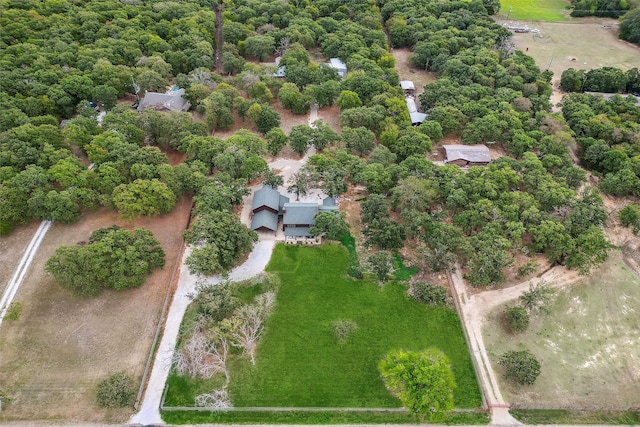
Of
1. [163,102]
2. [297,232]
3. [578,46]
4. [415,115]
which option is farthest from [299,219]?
[578,46]

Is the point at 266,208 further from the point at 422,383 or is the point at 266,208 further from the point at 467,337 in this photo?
the point at 422,383

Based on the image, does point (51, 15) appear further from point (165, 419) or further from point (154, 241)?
point (165, 419)

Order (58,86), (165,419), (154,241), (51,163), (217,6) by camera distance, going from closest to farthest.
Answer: (165,419) < (154,241) < (51,163) < (58,86) < (217,6)

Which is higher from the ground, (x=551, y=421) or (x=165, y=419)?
(x=551, y=421)

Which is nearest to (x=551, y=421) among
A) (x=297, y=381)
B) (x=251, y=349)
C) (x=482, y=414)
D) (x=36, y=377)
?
(x=482, y=414)

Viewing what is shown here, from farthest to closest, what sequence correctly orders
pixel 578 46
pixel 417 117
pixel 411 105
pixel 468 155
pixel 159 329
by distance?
1. pixel 578 46
2. pixel 411 105
3. pixel 417 117
4. pixel 468 155
5. pixel 159 329

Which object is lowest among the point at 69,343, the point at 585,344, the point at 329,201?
the point at 69,343
